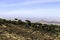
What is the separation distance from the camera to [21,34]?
21188 millimetres

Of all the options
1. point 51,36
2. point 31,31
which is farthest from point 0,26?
point 51,36

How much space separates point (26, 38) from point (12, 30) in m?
2.10

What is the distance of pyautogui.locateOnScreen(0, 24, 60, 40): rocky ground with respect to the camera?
2028 cm

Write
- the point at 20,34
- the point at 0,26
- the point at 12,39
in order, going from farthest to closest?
the point at 0,26 → the point at 20,34 → the point at 12,39

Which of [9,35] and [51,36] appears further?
[51,36]

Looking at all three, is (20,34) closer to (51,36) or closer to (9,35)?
(9,35)

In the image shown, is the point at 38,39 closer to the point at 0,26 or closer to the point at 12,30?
the point at 12,30

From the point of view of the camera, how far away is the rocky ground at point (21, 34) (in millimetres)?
20281

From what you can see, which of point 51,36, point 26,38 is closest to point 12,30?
point 26,38

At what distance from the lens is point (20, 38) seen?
20.0 m

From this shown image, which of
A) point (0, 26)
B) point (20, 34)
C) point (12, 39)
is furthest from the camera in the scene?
point (0, 26)

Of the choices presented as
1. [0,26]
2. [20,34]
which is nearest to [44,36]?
[20,34]

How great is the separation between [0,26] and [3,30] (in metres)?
1.25

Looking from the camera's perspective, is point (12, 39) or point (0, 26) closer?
point (12, 39)
